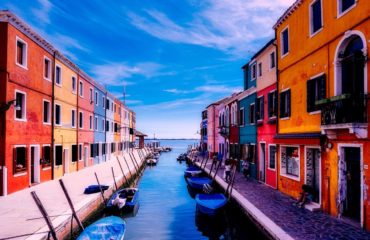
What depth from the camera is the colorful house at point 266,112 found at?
18547 millimetres

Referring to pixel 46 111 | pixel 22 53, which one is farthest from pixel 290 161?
pixel 46 111

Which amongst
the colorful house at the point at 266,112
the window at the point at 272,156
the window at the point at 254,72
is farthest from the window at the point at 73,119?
the window at the point at 272,156

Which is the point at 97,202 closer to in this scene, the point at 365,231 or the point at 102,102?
the point at 365,231

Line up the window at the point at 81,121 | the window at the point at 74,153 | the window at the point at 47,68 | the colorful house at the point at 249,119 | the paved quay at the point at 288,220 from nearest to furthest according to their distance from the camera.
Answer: the paved quay at the point at 288,220
the window at the point at 47,68
the colorful house at the point at 249,119
the window at the point at 74,153
the window at the point at 81,121

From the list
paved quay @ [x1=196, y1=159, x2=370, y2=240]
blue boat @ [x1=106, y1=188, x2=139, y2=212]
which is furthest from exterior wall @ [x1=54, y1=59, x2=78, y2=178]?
paved quay @ [x1=196, y1=159, x2=370, y2=240]

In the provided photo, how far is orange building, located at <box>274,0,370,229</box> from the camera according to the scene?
10.1 metres

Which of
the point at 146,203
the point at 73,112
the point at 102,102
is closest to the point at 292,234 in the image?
the point at 146,203

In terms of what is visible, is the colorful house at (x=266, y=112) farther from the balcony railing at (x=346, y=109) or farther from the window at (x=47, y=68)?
the window at (x=47, y=68)

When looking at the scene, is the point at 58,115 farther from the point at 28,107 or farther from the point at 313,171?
the point at 313,171

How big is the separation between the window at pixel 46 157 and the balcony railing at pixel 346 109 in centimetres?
1753

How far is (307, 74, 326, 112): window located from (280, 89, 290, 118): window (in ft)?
7.76

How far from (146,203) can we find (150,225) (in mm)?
5861

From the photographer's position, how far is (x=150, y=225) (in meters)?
15.6

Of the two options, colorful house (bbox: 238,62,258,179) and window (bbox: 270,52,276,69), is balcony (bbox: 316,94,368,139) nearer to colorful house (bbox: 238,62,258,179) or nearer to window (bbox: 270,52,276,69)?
window (bbox: 270,52,276,69)
